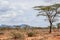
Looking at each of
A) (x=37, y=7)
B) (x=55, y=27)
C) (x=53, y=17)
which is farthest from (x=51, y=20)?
(x=55, y=27)

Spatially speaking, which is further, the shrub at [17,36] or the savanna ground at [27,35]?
the savanna ground at [27,35]

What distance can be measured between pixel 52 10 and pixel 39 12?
8.13 ft

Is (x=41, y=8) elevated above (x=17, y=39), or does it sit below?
above

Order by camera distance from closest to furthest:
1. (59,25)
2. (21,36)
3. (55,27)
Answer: (21,36) → (59,25) → (55,27)

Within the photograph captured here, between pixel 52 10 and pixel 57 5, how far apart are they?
53.6 inches

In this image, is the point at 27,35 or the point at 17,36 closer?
the point at 17,36

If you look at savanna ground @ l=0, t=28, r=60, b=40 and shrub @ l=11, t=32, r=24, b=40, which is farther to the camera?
savanna ground @ l=0, t=28, r=60, b=40

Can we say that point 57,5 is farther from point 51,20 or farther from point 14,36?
point 14,36

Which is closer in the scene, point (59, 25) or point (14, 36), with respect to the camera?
point (14, 36)

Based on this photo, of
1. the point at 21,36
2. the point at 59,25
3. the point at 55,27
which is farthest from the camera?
the point at 55,27

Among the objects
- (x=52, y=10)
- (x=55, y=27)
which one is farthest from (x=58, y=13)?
(x=55, y=27)

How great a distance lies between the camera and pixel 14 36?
91.8 ft

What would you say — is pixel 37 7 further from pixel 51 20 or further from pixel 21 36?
pixel 21 36

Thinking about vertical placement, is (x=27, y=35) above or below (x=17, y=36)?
below
